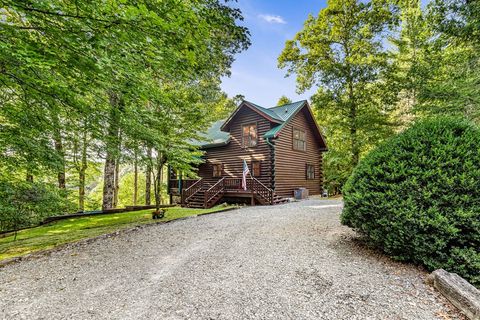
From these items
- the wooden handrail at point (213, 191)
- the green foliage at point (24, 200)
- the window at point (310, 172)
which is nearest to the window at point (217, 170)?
the wooden handrail at point (213, 191)

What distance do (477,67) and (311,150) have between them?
444 inches

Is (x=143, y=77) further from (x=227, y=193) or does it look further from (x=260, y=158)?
(x=260, y=158)

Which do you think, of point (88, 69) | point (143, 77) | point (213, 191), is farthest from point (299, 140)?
point (88, 69)

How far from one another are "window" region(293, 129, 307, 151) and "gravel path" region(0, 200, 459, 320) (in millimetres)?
12020

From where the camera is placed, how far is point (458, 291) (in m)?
2.80

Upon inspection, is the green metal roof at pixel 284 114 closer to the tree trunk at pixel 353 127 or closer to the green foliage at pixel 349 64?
the green foliage at pixel 349 64

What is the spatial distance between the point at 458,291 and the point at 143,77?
7.03 meters

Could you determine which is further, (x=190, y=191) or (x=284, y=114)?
(x=284, y=114)

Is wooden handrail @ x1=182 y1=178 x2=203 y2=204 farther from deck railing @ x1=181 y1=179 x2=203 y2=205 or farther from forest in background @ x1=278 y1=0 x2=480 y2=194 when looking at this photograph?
forest in background @ x1=278 y1=0 x2=480 y2=194

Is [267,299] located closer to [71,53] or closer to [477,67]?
[71,53]

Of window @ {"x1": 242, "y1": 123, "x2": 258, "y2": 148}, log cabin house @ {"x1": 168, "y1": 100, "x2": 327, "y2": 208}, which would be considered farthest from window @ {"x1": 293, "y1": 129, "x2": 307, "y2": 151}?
window @ {"x1": 242, "y1": 123, "x2": 258, "y2": 148}

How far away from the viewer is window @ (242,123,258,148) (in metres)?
16.1

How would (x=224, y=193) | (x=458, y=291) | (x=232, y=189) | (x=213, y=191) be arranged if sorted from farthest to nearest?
(x=232, y=189), (x=224, y=193), (x=213, y=191), (x=458, y=291)

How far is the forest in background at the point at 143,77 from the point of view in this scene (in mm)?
4004
